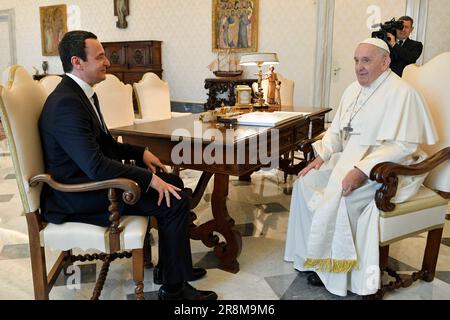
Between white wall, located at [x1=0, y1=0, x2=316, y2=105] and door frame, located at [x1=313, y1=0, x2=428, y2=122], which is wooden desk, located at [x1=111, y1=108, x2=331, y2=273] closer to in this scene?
door frame, located at [x1=313, y1=0, x2=428, y2=122]

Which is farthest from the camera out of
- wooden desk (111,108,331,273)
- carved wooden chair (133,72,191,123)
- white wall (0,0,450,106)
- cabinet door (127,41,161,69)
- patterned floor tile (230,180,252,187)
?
cabinet door (127,41,161,69)

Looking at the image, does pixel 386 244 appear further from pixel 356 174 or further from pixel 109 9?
pixel 109 9

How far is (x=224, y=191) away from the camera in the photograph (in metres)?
2.37

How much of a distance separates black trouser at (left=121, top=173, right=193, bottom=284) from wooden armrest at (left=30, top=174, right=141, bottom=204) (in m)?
0.18

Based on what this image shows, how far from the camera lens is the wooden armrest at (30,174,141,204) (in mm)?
1698

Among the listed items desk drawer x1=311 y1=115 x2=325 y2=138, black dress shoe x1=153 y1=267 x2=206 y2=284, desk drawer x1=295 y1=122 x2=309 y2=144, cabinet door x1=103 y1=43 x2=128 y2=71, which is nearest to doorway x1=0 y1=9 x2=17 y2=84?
cabinet door x1=103 y1=43 x2=128 y2=71

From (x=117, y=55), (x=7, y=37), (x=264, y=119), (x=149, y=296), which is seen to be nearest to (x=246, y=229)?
(x=264, y=119)

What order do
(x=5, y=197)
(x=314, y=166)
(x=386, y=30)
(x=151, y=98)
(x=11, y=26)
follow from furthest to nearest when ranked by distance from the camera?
1. (x=11, y=26)
2. (x=151, y=98)
3. (x=5, y=197)
4. (x=386, y=30)
5. (x=314, y=166)

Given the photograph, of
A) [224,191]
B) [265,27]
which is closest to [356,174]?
[224,191]

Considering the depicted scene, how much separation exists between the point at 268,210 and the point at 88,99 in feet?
6.39

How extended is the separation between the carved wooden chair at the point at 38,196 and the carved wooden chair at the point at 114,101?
4.87 ft

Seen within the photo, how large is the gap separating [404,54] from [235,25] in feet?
13.0

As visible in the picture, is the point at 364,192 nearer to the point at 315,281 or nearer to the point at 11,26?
the point at 315,281

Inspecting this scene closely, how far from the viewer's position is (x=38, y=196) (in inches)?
70.5
